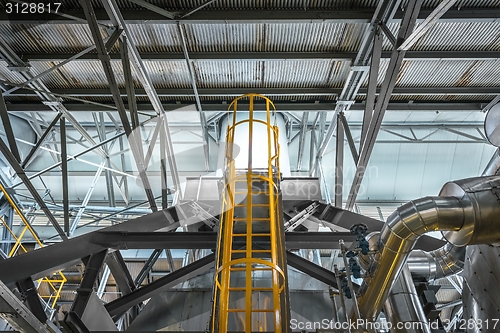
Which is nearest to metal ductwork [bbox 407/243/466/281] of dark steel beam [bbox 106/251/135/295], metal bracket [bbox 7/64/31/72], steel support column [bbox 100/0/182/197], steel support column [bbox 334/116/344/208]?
steel support column [bbox 334/116/344/208]

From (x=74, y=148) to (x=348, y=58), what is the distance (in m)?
12.8

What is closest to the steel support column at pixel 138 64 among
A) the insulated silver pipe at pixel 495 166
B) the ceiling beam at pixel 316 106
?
the ceiling beam at pixel 316 106

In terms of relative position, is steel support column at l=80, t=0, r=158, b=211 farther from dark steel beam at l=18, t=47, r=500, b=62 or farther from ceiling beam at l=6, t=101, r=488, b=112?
ceiling beam at l=6, t=101, r=488, b=112

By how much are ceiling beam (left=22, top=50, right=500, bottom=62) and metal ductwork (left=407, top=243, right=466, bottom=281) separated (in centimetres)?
478

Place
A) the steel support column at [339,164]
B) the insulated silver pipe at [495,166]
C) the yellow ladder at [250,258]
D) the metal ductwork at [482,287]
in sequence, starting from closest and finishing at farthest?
1. the yellow ladder at [250,258]
2. the metal ductwork at [482,287]
3. the insulated silver pipe at [495,166]
4. the steel support column at [339,164]

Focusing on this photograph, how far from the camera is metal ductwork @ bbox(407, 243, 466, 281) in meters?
6.00

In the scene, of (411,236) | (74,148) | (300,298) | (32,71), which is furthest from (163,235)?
(74,148)

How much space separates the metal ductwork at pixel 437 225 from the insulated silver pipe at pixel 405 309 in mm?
388

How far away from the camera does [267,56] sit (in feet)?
28.7

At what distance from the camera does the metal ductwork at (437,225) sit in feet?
14.0

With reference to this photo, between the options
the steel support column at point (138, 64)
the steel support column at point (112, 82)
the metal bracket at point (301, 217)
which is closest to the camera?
the steel support column at point (112, 82)

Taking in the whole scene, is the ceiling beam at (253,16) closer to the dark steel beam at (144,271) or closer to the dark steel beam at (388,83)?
the dark steel beam at (388,83)

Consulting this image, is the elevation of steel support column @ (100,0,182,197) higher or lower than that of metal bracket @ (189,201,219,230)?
higher

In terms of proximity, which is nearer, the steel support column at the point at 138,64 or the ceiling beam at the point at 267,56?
the steel support column at the point at 138,64
